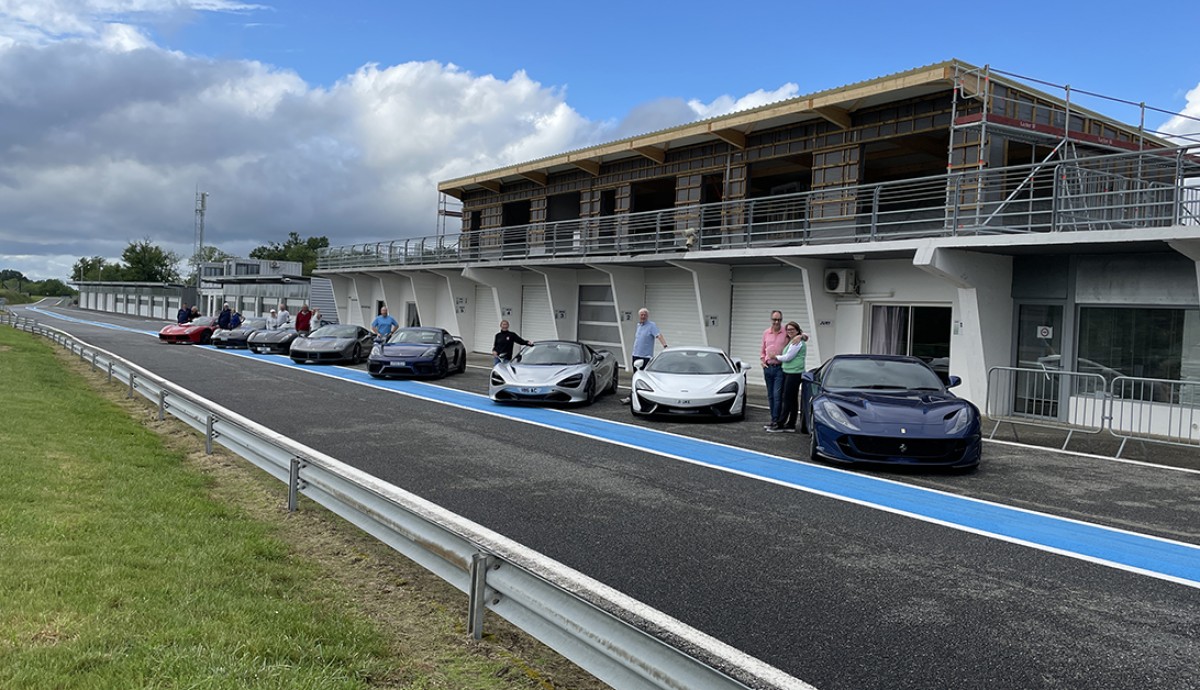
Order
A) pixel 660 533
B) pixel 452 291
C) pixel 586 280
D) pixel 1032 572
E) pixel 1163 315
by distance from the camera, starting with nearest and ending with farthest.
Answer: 1. pixel 1032 572
2. pixel 660 533
3. pixel 1163 315
4. pixel 586 280
5. pixel 452 291

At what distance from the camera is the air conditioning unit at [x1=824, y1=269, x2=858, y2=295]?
1864 centimetres

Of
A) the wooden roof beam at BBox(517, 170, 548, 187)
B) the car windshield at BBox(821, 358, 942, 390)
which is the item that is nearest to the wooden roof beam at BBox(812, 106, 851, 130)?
the car windshield at BBox(821, 358, 942, 390)

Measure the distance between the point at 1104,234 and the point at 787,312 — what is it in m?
8.81

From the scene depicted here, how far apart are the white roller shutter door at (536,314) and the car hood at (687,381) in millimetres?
15656

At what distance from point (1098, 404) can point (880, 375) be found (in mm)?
5507

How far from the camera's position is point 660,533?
6.38m

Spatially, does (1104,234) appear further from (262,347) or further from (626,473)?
(262,347)

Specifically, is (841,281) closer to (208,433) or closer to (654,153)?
(654,153)

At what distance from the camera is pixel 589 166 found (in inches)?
1141

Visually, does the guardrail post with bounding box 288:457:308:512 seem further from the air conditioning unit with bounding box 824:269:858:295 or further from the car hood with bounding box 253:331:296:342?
the car hood with bounding box 253:331:296:342

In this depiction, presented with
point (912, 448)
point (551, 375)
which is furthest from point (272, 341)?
point (912, 448)

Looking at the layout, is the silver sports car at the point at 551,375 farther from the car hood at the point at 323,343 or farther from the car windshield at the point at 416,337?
the car hood at the point at 323,343

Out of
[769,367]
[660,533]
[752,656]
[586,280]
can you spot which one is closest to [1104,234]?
[769,367]

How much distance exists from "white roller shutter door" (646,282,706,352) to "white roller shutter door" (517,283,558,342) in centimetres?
525
